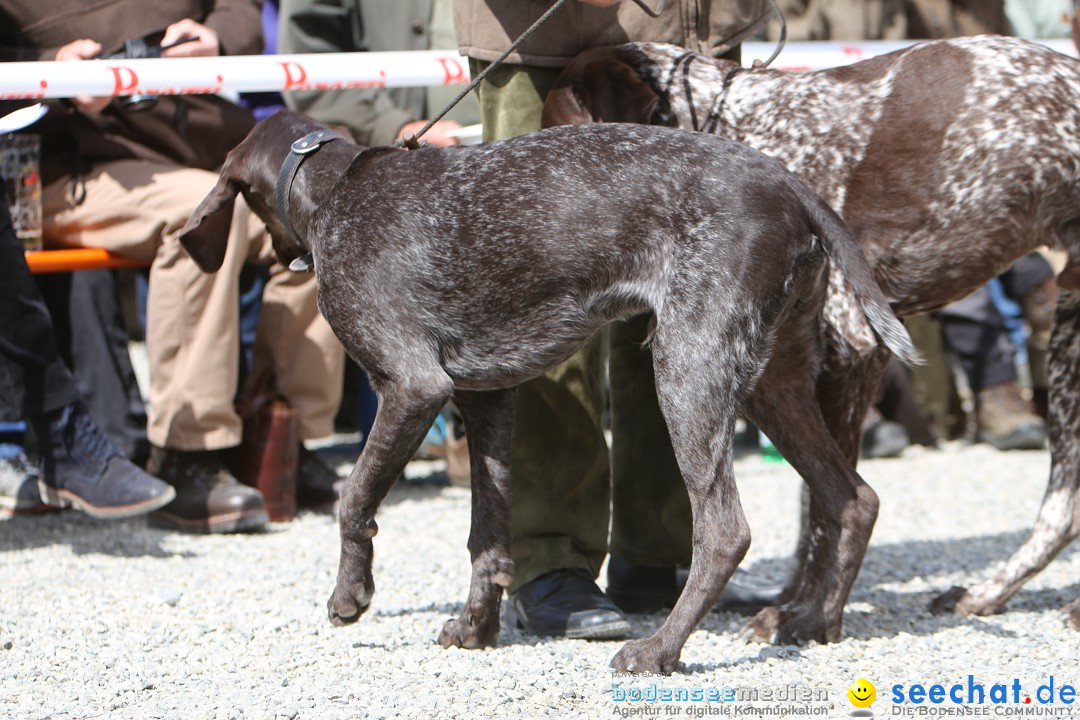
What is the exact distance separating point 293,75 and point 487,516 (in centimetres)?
263

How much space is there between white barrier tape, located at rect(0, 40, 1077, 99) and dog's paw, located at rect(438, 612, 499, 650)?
2.43 meters

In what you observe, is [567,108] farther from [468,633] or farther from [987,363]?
[987,363]

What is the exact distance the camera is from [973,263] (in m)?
3.66

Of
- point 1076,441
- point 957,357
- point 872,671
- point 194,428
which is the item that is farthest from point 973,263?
point 957,357

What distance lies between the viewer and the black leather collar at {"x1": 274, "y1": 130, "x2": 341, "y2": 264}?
3.49 meters

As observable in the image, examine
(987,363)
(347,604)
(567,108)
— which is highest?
(567,108)

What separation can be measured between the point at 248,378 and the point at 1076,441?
3.32 meters

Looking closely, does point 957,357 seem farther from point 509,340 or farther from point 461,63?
point 509,340

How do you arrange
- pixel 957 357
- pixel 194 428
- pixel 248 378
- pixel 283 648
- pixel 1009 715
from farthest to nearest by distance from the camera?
pixel 957 357
pixel 248 378
pixel 194 428
pixel 283 648
pixel 1009 715

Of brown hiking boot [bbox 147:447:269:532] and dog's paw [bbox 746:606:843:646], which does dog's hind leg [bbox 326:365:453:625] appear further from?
brown hiking boot [bbox 147:447:269:532]

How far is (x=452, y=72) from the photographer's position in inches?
224

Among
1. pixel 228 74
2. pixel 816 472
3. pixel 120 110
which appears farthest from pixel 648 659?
pixel 120 110

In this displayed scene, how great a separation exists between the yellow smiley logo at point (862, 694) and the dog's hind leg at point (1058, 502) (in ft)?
3.47

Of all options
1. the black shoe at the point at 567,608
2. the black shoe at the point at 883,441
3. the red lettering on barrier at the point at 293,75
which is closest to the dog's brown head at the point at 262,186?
the black shoe at the point at 567,608
